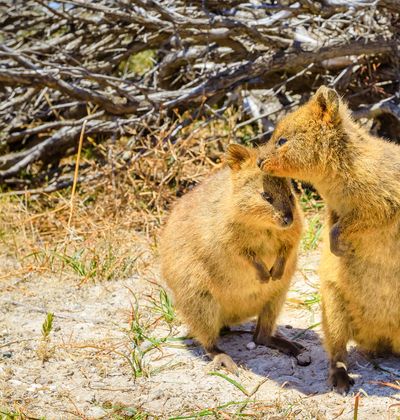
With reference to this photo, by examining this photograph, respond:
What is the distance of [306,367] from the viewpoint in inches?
167

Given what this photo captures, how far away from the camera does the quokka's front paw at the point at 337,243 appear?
12.3ft

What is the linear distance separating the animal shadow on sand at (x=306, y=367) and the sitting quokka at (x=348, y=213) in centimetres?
12

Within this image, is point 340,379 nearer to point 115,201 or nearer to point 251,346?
point 251,346

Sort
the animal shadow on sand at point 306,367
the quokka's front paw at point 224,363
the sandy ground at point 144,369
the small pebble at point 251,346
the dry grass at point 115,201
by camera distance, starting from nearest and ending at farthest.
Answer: the sandy ground at point 144,369 < the animal shadow on sand at point 306,367 < the quokka's front paw at point 224,363 < the small pebble at point 251,346 < the dry grass at point 115,201

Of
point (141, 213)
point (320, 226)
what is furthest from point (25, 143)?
point (320, 226)

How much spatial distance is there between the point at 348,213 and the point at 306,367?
3.28 ft

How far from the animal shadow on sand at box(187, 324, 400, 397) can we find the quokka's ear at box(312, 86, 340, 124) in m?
1.33

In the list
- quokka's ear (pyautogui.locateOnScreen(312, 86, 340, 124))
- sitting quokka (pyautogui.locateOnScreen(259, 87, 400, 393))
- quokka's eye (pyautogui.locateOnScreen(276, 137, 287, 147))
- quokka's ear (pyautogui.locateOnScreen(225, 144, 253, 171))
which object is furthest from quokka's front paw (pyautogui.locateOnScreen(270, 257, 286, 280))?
quokka's ear (pyautogui.locateOnScreen(312, 86, 340, 124))

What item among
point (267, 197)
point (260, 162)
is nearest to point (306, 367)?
point (267, 197)

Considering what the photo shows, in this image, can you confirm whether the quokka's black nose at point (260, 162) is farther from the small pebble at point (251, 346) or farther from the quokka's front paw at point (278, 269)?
the small pebble at point (251, 346)

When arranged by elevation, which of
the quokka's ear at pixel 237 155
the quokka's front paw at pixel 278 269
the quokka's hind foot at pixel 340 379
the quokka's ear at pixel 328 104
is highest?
the quokka's ear at pixel 328 104

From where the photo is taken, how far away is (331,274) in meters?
3.95

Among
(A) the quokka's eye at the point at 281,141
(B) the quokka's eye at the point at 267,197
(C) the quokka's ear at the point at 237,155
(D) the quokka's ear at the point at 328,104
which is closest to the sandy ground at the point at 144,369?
(B) the quokka's eye at the point at 267,197

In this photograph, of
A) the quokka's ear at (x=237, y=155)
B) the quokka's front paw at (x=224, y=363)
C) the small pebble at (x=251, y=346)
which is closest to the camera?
the quokka's front paw at (x=224, y=363)
